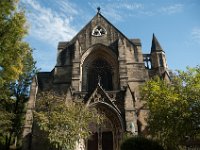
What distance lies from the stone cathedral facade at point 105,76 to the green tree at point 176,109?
103 inches

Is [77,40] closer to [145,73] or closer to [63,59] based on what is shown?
[63,59]

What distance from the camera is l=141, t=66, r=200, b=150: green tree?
548 inches

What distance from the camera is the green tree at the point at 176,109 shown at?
13914 mm

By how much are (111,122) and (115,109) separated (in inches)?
51.3

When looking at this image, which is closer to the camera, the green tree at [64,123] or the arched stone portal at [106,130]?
the green tree at [64,123]

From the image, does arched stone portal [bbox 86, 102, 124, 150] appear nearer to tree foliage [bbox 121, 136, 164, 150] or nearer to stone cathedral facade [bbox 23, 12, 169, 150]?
stone cathedral facade [bbox 23, 12, 169, 150]

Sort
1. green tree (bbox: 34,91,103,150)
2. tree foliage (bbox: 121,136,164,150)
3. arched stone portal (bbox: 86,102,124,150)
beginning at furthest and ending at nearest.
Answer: arched stone portal (bbox: 86,102,124,150) < green tree (bbox: 34,91,103,150) < tree foliage (bbox: 121,136,164,150)

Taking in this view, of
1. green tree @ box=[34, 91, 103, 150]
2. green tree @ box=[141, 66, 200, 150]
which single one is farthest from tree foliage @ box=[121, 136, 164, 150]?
green tree @ box=[34, 91, 103, 150]

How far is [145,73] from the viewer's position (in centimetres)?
2273

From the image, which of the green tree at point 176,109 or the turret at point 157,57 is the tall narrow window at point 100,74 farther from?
the green tree at point 176,109

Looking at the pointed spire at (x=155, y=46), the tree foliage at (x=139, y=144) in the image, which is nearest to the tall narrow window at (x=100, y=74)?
the pointed spire at (x=155, y=46)

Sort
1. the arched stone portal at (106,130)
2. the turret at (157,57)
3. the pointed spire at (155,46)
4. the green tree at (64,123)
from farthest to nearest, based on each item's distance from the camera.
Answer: the pointed spire at (155,46) → the turret at (157,57) → the arched stone portal at (106,130) → the green tree at (64,123)

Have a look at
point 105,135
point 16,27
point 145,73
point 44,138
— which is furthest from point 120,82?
point 16,27

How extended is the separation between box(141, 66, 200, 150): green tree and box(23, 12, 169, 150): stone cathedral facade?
2627 millimetres
